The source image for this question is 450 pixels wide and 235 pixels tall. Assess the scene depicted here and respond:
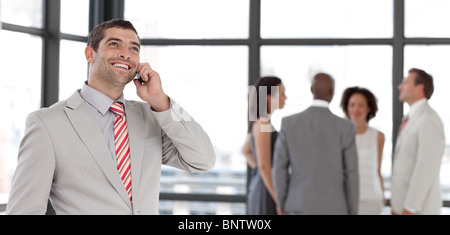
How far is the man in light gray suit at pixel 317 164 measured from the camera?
243 centimetres

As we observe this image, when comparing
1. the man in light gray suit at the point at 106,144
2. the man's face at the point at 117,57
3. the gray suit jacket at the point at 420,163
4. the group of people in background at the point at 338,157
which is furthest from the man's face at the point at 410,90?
the man's face at the point at 117,57

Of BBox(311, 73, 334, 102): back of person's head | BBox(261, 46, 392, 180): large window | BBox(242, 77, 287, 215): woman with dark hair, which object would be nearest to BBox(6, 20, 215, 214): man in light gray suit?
BBox(311, 73, 334, 102): back of person's head

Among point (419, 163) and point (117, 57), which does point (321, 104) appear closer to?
point (419, 163)

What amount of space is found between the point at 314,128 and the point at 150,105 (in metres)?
1.41

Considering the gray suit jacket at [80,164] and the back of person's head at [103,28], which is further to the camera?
the back of person's head at [103,28]

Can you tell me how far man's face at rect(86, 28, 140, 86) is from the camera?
1139 millimetres

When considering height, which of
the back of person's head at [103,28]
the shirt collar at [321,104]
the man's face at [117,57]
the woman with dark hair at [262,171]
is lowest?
the woman with dark hair at [262,171]

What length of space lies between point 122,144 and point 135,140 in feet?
0.09

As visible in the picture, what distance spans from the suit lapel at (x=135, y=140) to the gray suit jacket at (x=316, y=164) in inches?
52.5

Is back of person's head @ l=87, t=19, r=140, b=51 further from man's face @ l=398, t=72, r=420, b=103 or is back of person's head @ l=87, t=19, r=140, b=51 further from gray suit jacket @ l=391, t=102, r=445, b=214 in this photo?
man's face @ l=398, t=72, r=420, b=103

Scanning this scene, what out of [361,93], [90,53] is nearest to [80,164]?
[90,53]

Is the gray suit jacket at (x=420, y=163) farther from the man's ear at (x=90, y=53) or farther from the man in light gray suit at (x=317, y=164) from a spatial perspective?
the man's ear at (x=90, y=53)

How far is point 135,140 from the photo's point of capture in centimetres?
113
